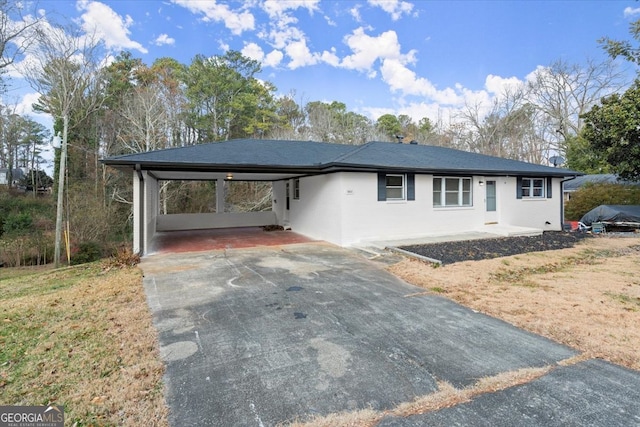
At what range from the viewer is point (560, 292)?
16.6 feet

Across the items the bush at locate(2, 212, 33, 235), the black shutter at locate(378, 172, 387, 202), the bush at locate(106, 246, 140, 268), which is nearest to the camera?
the bush at locate(106, 246, 140, 268)

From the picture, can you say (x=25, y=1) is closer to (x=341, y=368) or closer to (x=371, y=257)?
(x=371, y=257)

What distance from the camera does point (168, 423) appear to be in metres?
2.17

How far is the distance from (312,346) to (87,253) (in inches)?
552

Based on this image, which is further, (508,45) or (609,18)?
Answer: (508,45)

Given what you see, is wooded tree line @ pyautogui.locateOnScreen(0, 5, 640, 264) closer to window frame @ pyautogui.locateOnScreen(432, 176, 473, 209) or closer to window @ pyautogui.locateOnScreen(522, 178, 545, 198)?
window @ pyautogui.locateOnScreen(522, 178, 545, 198)

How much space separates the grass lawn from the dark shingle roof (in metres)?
4.02

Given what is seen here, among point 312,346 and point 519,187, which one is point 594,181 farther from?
point 312,346

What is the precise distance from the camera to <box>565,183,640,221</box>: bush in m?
16.5

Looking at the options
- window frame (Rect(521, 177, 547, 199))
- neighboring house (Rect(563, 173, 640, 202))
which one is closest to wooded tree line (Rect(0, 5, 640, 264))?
neighboring house (Rect(563, 173, 640, 202))

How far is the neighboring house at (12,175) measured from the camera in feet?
78.7

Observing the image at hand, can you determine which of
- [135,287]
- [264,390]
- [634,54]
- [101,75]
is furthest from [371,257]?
[101,75]

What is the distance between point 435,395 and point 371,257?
554 centimetres

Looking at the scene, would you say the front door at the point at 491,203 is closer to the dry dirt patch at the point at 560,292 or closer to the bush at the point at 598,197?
the dry dirt patch at the point at 560,292
